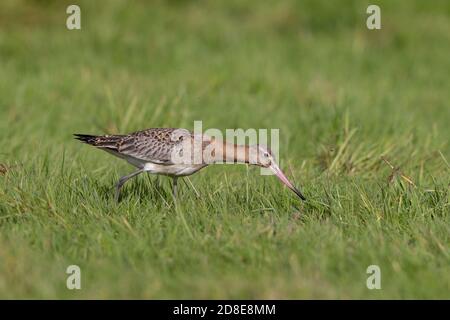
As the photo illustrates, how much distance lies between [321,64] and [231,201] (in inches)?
250

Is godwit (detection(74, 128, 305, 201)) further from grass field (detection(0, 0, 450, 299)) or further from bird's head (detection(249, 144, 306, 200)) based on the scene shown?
grass field (detection(0, 0, 450, 299))

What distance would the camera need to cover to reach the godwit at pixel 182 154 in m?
6.88

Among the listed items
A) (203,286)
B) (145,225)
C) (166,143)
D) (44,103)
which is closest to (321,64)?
(44,103)

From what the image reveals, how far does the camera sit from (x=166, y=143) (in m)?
6.99

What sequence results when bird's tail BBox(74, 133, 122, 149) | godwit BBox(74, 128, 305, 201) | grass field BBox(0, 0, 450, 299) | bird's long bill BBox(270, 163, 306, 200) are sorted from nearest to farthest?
grass field BBox(0, 0, 450, 299) → bird's long bill BBox(270, 163, 306, 200) → godwit BBox(74, 128, 305, 201) → bird's tail BBox(74, 133, 122, 149)

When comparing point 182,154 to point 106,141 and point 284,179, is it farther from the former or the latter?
point 284,179

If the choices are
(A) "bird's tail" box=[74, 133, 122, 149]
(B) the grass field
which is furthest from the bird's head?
(A) "bird's tail" box=[74, 133, 122, 149]

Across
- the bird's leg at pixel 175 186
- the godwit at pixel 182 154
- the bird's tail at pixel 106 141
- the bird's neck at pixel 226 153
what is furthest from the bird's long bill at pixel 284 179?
the bird's tail at pixel 106 141

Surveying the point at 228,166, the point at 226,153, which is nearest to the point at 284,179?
the point at 226,153

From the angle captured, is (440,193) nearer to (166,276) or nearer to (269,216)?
(269,216)

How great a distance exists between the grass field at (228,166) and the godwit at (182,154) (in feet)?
0.58

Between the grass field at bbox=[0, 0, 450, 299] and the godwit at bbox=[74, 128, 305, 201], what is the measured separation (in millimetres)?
177

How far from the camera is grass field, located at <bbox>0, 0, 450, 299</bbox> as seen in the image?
543cm

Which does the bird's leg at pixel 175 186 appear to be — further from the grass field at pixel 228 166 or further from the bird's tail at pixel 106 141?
the bird's tail at pixel 106 141
